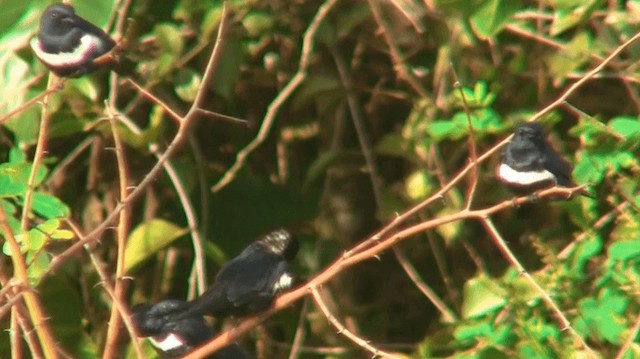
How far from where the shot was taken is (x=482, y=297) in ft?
8.71

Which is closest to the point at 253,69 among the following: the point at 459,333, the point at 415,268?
the point at 415,268

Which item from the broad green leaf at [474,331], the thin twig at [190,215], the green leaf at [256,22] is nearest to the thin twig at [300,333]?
the thin twig at [190,215]

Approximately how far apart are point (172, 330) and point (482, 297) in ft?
2.10

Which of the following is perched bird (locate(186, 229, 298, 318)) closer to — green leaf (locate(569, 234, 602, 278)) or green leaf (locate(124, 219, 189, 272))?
green leaf (locate(124, 219, 189, 272))

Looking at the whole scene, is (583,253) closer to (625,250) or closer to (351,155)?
(625,250)

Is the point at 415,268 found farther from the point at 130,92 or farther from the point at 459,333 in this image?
the point at 459,333

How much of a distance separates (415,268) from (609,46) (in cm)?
95

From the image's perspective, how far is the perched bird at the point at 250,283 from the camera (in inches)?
94.4

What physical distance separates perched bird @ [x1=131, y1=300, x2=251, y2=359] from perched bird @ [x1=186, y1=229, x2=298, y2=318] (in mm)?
131

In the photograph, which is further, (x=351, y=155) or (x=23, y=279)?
(x=351, y=155)

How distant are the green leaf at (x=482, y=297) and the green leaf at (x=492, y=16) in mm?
514

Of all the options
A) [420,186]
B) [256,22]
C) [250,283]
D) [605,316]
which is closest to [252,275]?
[250,283]

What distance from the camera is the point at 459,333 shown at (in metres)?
2.49

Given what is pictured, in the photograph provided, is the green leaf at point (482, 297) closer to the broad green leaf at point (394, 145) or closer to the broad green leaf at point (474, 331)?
the broad green leaf at point (474, 331)
